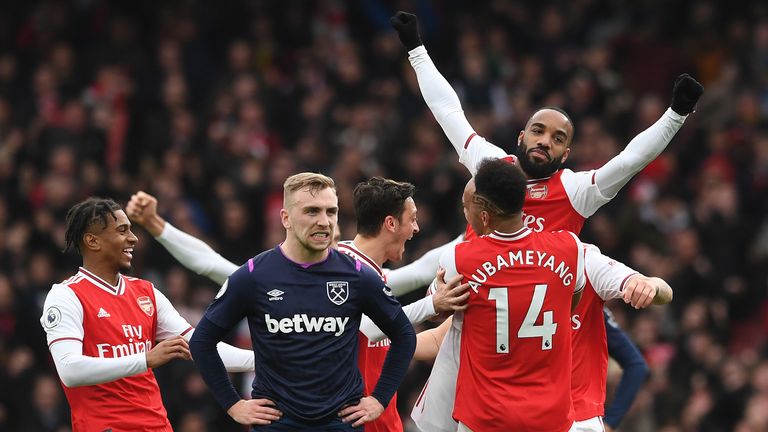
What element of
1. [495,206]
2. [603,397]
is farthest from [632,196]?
[495,206]

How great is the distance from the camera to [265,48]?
1905 cm

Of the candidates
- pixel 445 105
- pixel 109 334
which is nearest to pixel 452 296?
pixel 445 105

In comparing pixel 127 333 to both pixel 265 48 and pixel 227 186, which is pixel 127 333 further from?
pixel 265 48

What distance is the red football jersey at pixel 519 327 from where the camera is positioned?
22.5 ft

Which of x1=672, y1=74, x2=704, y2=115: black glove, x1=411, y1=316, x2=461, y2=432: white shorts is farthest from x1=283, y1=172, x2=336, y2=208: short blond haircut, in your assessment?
x1=672, y1=74, x2=704, y2=115: black glove

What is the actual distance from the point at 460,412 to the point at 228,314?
1.38 m

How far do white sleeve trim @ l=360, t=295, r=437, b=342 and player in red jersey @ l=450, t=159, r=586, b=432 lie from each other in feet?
0.68

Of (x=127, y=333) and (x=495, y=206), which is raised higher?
(x=495, y=206)

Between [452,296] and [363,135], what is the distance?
10091 millimetres

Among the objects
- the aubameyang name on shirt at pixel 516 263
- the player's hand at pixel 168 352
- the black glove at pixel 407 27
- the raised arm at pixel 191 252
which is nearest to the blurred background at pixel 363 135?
the raised arm at pixel 191 252

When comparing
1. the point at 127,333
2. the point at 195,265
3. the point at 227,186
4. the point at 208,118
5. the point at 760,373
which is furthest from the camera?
the point at 208,118

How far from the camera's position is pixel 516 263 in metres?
6.89

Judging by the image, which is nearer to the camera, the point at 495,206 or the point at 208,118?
the point at 495,206

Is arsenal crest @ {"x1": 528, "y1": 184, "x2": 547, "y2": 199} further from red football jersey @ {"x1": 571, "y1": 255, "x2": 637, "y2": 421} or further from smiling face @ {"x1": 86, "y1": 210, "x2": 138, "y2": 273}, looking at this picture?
smiling face @ {"x1": 86, "y1": 210, "x2": 138, "y2": 273}
